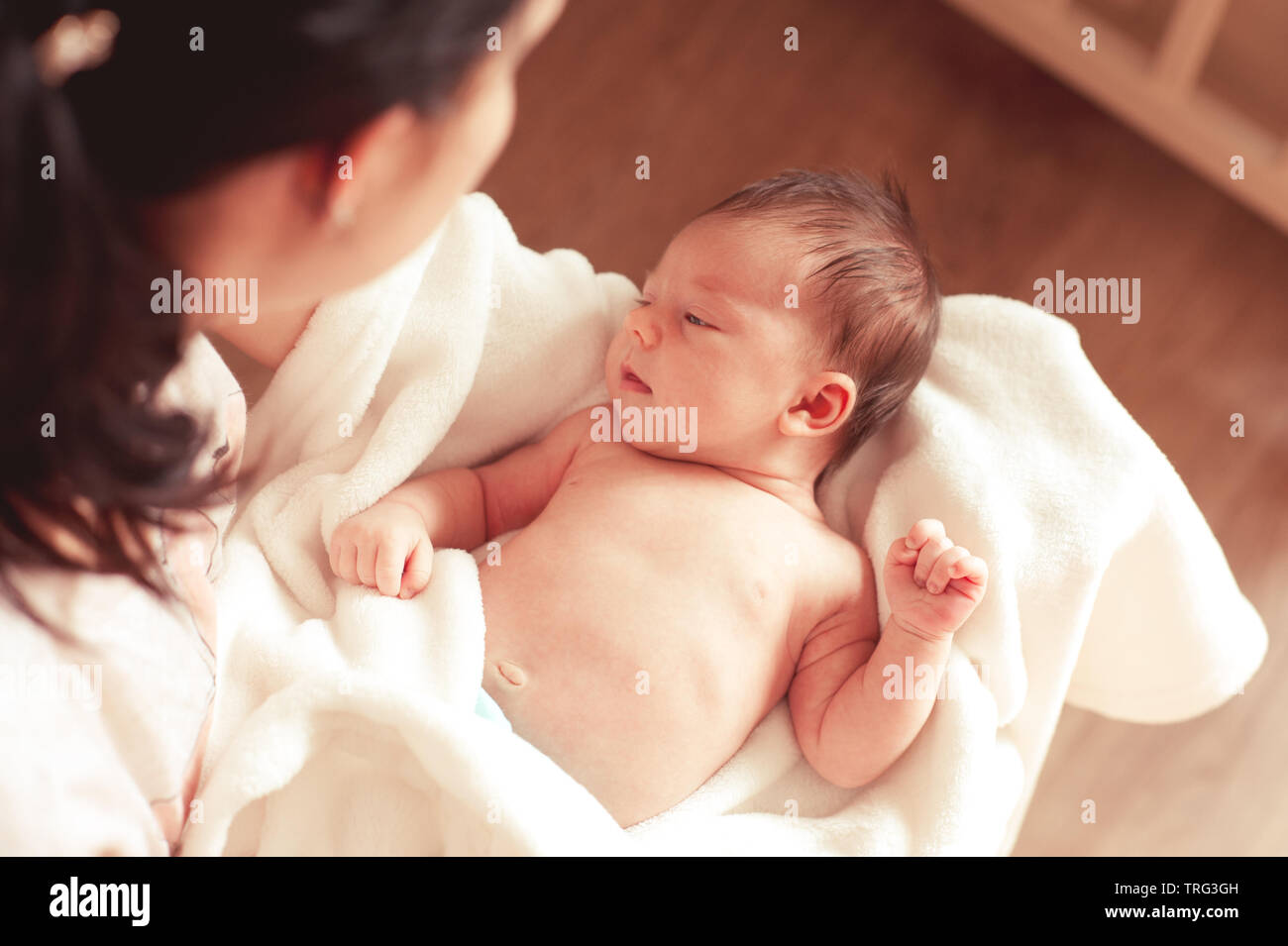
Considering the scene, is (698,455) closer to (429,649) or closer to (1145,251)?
(429,649)

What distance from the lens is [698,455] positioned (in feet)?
3.64

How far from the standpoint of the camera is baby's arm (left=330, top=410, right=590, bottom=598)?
1.00 m

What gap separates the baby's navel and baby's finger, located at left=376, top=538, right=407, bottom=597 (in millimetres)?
113

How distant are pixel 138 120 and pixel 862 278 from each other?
71 cm

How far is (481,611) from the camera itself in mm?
991

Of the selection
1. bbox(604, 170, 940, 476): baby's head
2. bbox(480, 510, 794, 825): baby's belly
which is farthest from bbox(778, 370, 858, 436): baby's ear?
bbox(480, 510, 794, 825): baby's belly

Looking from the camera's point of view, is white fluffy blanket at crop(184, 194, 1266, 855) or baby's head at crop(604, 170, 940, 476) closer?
white fluffy blanket at crop(184, 194, 1266, 855)

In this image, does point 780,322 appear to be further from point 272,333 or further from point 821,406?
point 272,333

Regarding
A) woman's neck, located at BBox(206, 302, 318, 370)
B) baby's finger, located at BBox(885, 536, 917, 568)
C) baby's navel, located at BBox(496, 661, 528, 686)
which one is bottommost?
baby's navel, located at BBox(496, 661, 528, 686)

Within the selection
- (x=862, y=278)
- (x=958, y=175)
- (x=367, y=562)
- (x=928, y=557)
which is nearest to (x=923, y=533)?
(x=928, y=557)

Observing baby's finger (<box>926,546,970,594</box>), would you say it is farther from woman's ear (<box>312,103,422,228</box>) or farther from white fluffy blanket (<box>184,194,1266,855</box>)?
woman's ear (<box>312,103,422,228</box>)
